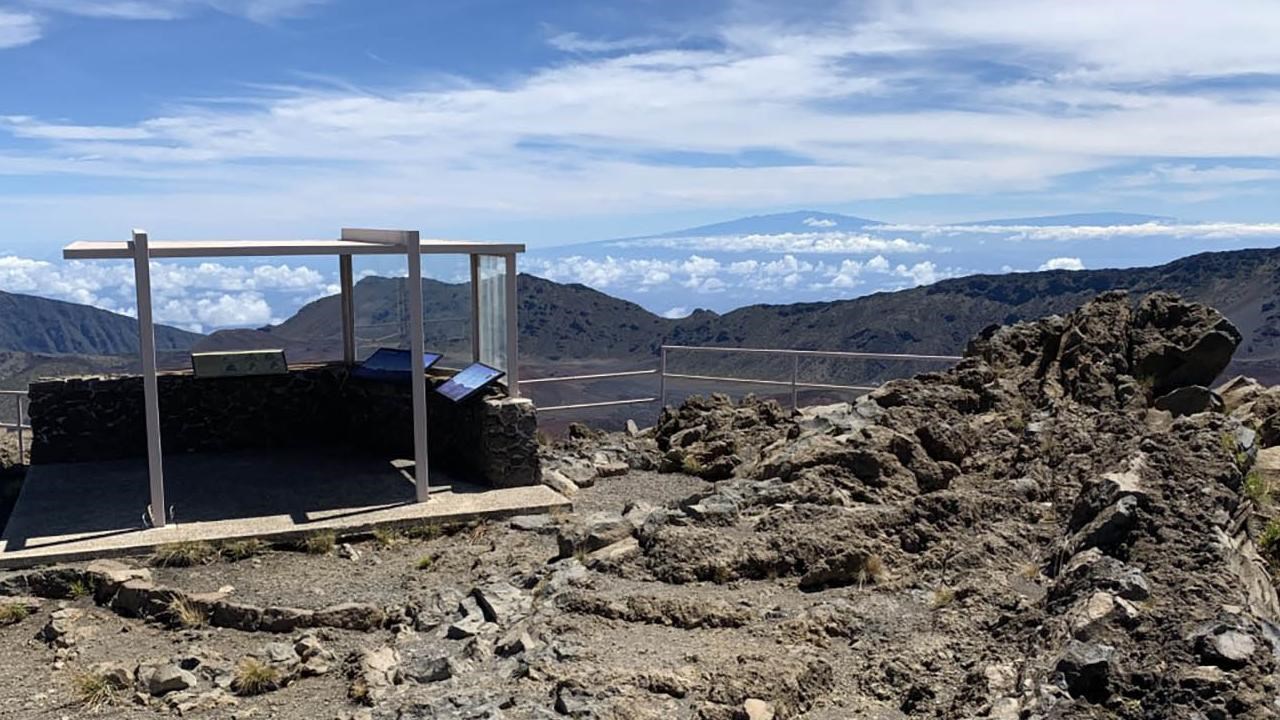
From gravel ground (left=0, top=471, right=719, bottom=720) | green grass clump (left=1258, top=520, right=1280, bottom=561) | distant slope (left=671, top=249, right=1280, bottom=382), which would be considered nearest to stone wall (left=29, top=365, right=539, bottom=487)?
gravel ground (left=0, top=471, right=719, bottom=720)

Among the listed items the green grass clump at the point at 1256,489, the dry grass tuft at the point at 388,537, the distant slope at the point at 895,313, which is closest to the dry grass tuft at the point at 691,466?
the dry grass tuft at the point at 388,537

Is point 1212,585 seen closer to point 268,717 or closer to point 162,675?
point 268,717

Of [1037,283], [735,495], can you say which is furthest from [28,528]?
[1037,283]

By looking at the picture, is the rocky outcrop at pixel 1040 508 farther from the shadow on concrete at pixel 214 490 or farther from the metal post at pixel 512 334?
the shadow on concrete at pixel 214 490

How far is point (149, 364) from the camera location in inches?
346

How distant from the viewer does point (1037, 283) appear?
69.8 meters

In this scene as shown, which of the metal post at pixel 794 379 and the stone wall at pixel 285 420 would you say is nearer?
the stone wall at pixel 285 420

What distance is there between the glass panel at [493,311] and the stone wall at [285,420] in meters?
0.55

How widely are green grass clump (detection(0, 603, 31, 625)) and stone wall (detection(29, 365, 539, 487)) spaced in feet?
12.5

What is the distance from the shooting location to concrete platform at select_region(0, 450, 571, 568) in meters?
8.63

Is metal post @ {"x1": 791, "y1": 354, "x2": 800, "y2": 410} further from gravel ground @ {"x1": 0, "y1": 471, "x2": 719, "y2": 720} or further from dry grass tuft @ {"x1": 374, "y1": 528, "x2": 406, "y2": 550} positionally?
dry grass tuft @ {"x1": 374, "y1": 528, "x2": 406, "y2": 550}

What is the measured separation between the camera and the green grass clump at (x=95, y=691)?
19.5ft

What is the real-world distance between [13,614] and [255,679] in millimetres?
2544

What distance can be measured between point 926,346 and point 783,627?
5668 centimetres
